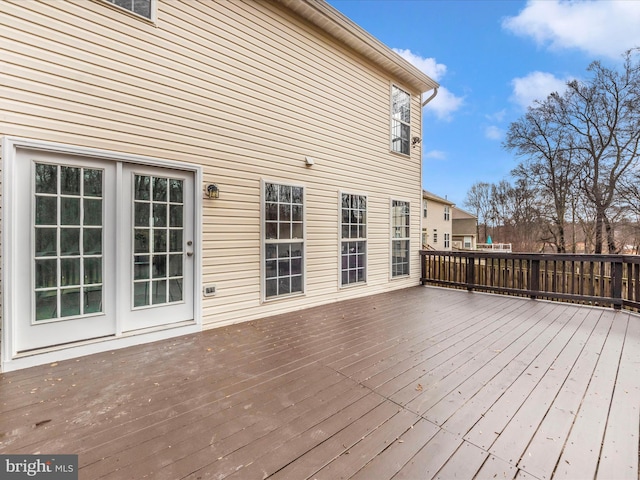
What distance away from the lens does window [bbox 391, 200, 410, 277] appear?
618cm

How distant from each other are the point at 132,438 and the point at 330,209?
3.94 m

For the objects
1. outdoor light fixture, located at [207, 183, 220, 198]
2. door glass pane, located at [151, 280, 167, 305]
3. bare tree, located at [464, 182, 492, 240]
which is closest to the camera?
door glass pane, located at [151, 280, 167, 305]

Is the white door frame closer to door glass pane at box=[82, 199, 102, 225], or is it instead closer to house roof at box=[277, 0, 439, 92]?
door glass pane at box=[82, 199, 102, 225]

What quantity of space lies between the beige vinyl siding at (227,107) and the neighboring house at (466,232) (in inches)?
965

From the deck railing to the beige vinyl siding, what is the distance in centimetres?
163

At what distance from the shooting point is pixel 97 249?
2.85 meters

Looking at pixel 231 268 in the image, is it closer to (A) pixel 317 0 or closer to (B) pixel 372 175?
(B) pixel 372 175

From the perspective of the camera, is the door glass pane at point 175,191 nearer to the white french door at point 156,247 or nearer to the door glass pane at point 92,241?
the white french door at point 156,247

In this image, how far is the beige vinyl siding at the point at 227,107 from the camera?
2600 millimetres

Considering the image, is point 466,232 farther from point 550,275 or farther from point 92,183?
point 92,183

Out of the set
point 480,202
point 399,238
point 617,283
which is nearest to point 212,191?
point 399,238

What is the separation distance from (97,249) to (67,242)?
0.78ft

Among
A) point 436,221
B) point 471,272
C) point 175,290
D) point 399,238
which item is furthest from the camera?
point 436,221

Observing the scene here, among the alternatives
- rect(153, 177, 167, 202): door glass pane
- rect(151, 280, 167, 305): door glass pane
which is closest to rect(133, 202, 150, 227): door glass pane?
rect(153, 177, 167, 202): door glass pane
